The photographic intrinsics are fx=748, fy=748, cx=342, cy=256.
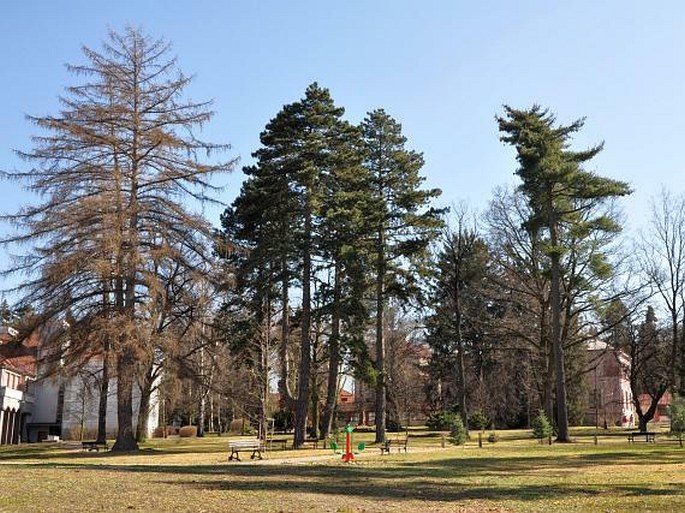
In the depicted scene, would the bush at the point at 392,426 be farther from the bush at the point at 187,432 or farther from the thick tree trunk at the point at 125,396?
the thick tree trunk at the point at 125,396

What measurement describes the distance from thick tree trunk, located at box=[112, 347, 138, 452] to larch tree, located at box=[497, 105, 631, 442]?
22.0m

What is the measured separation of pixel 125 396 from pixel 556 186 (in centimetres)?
2458

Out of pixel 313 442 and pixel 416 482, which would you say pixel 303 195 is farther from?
pixel 416 482

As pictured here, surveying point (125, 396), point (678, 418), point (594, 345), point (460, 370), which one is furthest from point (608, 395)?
point (125, 396)

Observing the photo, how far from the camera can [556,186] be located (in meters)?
40.5

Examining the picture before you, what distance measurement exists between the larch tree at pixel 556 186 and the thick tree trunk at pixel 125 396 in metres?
22.0

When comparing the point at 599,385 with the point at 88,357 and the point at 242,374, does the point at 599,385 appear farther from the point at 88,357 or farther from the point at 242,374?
the point at 88,357

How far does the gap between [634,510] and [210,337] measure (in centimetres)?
2710

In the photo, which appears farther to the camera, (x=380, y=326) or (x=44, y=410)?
(x=44, y=410)

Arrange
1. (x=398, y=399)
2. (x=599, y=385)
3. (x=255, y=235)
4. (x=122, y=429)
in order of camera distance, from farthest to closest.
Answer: (x=599, y=385) → (x=398, y=399) → (x=255, y=235) → (x=122, y=429)

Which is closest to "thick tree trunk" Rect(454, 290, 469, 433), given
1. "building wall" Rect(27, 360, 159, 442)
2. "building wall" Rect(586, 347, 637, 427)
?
"building wall" Rect(27, 360, 159, 442)

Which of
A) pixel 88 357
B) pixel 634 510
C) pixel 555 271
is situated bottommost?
pixel 634 510

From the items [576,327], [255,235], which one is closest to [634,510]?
[255,235]

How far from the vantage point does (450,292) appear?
54.5 metres
